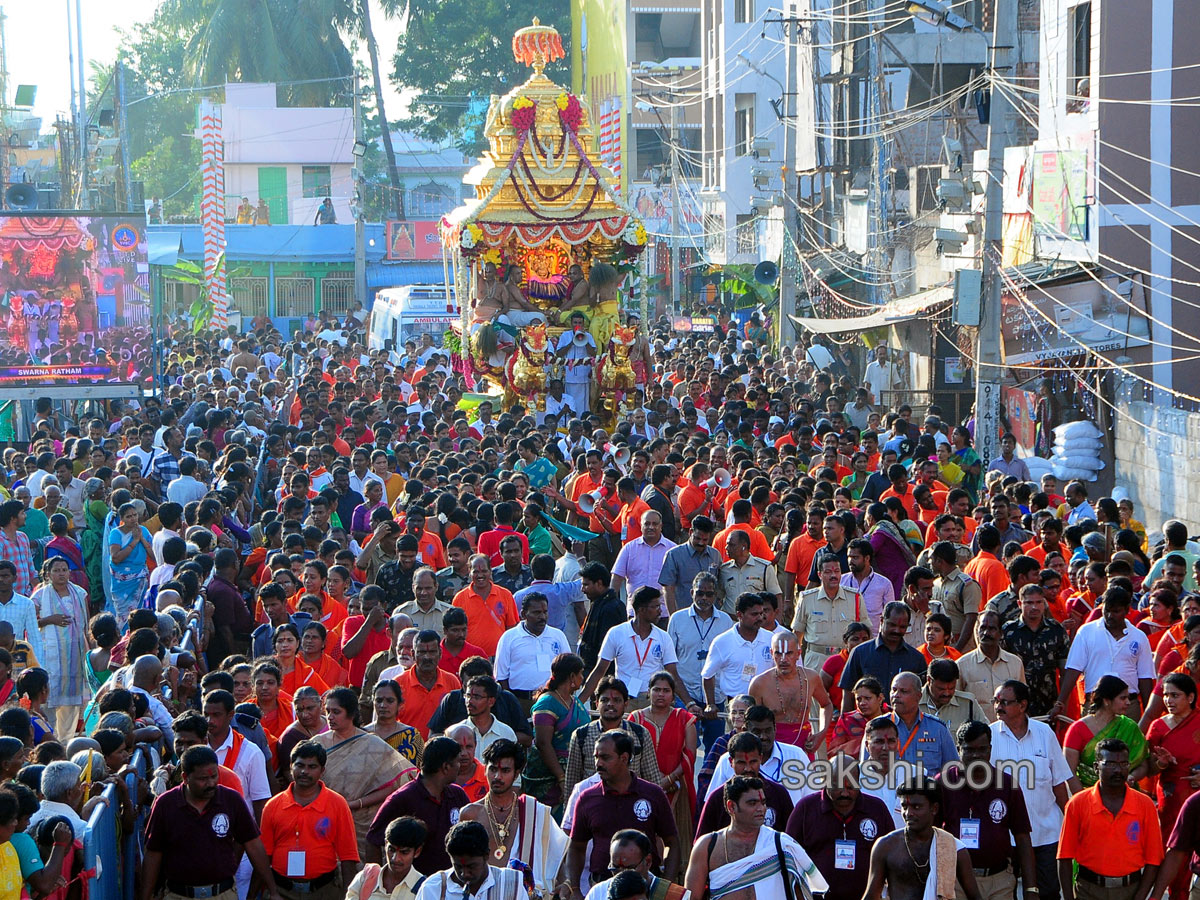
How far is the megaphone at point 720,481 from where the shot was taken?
540 inches

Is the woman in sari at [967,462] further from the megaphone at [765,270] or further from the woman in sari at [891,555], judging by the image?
the megaphone at [765,270]

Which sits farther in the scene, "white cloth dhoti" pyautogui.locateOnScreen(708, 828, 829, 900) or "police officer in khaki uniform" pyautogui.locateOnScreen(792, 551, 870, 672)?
"police officer in khaki uniform" pyautogui.locateOnScreen(792, 551, 870, 672)

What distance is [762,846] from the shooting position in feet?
19.2

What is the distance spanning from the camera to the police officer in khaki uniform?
9438 mm

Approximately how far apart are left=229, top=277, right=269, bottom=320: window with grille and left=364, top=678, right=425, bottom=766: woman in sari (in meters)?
39.5

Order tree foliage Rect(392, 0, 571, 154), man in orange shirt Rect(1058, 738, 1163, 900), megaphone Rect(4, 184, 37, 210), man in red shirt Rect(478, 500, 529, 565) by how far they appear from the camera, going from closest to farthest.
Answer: man in orange shirt Rect(1058, 738, 1163, 900) < man in red shirt Rect(478, 500, 529, 565) < megaphone Rect(4, 184, 37, 210) < tree foliage Rect(392, 0, 571, 154)

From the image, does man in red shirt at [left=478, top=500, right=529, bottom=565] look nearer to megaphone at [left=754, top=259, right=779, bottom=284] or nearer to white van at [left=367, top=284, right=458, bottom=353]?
white van at [left=367, top=284, right=458, bottom=353]

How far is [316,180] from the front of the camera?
53.8 metres

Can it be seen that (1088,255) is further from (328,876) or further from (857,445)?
(328,876)

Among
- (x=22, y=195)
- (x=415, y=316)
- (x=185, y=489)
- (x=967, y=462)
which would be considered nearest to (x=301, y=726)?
(x=185, y=489)

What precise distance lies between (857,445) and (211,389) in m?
9.96

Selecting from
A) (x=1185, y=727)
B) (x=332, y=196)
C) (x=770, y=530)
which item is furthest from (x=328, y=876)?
(x=332, y=196)

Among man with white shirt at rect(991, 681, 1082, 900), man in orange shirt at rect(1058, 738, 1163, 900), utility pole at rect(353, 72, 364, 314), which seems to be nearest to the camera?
man in orange shirt at rect(1058, 738, 1163, 900)

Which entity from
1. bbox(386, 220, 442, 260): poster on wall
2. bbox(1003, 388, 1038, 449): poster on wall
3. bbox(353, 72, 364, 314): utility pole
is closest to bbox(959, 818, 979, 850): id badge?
bbox(1003, 388, 1038, 449): poster on wall
